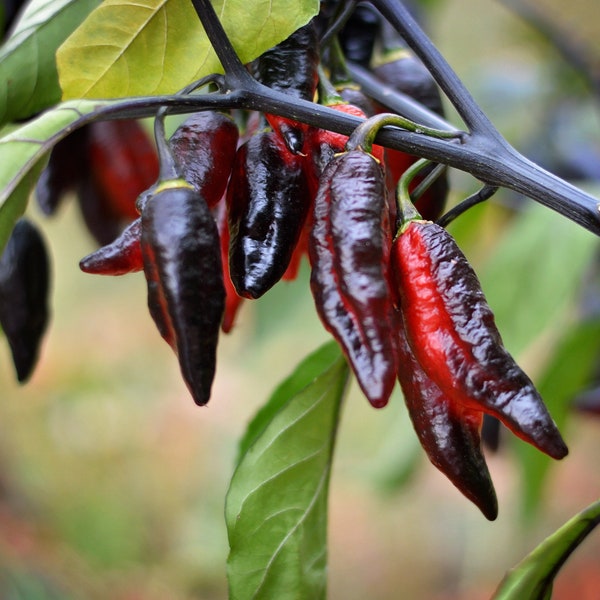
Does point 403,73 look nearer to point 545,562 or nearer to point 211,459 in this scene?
point 545,562

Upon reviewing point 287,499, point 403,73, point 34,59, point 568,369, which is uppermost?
point 34,59

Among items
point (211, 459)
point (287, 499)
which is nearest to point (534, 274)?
point (287, 499)

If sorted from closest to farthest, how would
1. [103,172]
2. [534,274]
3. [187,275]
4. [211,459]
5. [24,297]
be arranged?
[187,275] → [24,297] → [103,172] → [534,274] → [211,459]

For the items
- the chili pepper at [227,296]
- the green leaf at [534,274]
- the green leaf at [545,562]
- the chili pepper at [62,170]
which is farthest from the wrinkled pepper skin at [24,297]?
the green leaf at [534,274]

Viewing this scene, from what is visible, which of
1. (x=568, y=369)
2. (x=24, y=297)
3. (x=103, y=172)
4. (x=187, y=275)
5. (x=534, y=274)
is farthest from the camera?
(x=568, y=369)

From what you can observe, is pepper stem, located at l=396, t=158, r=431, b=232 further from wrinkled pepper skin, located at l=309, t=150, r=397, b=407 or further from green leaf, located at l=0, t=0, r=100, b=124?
green leaf, located at l=0, t=0, r=100, b=124

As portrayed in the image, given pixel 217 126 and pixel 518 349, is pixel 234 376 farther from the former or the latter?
pixel 217 126

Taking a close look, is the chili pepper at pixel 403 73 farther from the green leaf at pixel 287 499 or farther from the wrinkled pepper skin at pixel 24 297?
the wrinkled pepper skin at pixel 24 297

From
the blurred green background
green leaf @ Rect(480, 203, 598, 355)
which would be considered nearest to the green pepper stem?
green leaf @ Rect(480, 203, 598, 355)
